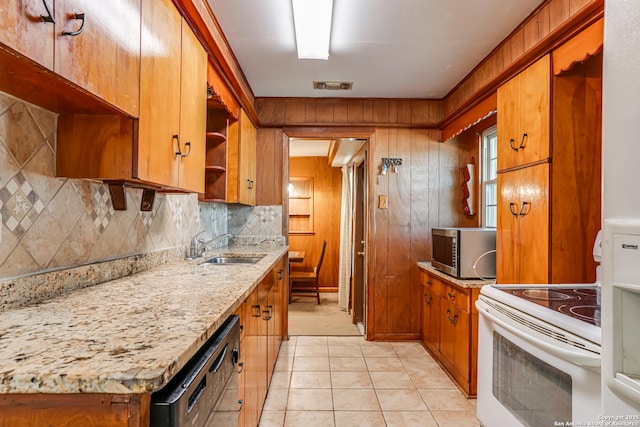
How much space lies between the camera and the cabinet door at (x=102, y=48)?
0.88 metres

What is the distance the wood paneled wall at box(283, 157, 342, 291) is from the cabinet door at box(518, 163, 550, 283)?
4.43 meters

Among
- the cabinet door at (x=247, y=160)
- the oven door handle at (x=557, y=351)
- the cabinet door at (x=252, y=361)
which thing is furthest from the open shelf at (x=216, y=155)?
the oven door handle at (x=557, y=351)

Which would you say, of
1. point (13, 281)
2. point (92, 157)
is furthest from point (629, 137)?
point (13, 281)

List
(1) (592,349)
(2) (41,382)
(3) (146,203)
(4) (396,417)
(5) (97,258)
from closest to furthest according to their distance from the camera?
(2) (41,382) → (1) (592,349) → (5) (97,258) → (3) (146,203) → (4) (396,417)

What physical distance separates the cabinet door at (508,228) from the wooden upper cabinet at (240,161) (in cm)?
192

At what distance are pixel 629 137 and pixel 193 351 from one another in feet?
3.56

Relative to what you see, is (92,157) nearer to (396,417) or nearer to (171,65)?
(171,65)

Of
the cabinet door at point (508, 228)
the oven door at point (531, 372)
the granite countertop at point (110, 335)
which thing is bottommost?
the oven door at point (531, 372)

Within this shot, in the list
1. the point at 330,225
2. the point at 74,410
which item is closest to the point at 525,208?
the point at 74,410

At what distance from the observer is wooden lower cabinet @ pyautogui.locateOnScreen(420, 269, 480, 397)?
Answer: 8.16ft

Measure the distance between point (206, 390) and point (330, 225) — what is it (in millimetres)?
5664

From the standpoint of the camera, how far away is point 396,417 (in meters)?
2.24

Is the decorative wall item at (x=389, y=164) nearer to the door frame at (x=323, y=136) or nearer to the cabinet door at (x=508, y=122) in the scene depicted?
the door frame at (x=323, y=136)

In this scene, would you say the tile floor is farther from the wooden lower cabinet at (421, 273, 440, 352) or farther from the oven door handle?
the oven door handle
